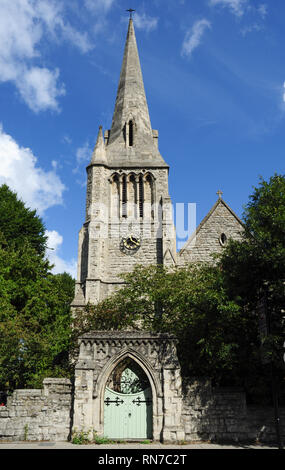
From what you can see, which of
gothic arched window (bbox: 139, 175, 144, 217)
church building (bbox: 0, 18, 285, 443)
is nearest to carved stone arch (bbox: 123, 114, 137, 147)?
gothic arched window (bbox: 139, 175, 144, 217)

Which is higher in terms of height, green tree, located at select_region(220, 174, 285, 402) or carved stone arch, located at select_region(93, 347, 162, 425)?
green tree, located at select_region(220, 174, 285, 402)

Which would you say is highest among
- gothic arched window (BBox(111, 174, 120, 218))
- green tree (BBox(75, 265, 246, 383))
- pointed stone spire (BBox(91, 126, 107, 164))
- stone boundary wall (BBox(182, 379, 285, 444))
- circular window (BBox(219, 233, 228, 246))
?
pointed stone spire (BBox(91, 126, 107, 164))

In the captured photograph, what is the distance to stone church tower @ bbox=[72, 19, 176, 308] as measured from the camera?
83.8 ft

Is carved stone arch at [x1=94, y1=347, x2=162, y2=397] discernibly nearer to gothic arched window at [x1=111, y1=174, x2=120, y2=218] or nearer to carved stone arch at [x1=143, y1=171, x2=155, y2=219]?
carved stone arch at [x1=143, y1=171, x2=155, y2=219]

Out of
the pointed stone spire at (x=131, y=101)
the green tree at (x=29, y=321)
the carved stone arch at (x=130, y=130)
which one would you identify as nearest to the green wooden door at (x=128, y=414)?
the green tree at (x=29, y=321)

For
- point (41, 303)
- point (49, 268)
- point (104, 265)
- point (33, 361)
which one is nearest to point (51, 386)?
point (33, 361)

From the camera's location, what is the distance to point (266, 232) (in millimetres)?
12305

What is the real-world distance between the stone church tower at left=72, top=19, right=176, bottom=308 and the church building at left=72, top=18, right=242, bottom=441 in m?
0.07

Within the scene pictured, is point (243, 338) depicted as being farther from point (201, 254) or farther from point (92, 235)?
point (92, 235)

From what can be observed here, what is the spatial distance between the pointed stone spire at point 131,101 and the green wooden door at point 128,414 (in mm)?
23559

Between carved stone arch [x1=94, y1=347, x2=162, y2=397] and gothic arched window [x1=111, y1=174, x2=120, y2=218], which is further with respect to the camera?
gothic arched window [x1=111, y1=174, x2=120, y2=218]

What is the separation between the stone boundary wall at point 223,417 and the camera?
1155 centimetres

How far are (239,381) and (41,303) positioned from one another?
33.7 ft

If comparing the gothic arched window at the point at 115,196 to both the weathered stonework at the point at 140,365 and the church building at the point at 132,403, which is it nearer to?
the church building at the point at 132,403
